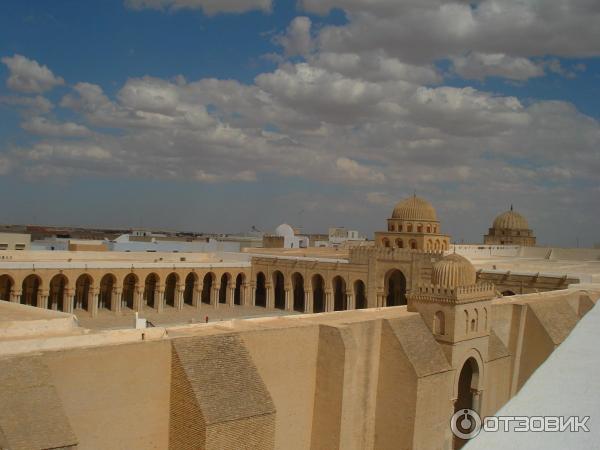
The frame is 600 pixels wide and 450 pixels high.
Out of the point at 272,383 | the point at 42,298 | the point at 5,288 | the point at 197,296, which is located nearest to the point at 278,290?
the point at 197,296

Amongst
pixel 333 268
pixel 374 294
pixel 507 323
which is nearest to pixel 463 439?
pixel 507 323

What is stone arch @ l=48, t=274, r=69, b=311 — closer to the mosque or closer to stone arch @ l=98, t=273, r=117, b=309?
stone arch @ l=98, t=273, r=117, b=309

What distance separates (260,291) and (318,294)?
4.37 metres

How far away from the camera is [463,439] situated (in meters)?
17.2

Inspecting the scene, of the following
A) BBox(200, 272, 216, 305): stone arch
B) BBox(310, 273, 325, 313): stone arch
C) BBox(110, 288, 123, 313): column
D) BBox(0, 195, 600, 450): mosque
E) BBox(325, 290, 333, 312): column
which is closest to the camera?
BBox(0, 195, 600, 450): mosque

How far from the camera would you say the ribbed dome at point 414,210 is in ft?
126

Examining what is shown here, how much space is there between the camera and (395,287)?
37188 mm

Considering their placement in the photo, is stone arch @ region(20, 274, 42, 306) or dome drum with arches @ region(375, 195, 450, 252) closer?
stone arch @ region(20, 274, 42, 306)

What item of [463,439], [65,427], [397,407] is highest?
[65,427]

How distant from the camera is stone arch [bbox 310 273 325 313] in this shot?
132ft

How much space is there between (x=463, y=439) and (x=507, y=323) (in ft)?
16.2

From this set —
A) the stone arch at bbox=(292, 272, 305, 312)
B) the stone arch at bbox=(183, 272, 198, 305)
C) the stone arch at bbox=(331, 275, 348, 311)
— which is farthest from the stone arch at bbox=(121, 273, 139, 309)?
the stone arch at bbox=(331, 275, 348, 311)

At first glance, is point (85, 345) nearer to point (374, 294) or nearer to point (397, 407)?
point (397, 407)

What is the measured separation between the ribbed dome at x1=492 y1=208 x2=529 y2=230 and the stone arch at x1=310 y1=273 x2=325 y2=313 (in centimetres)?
2111
